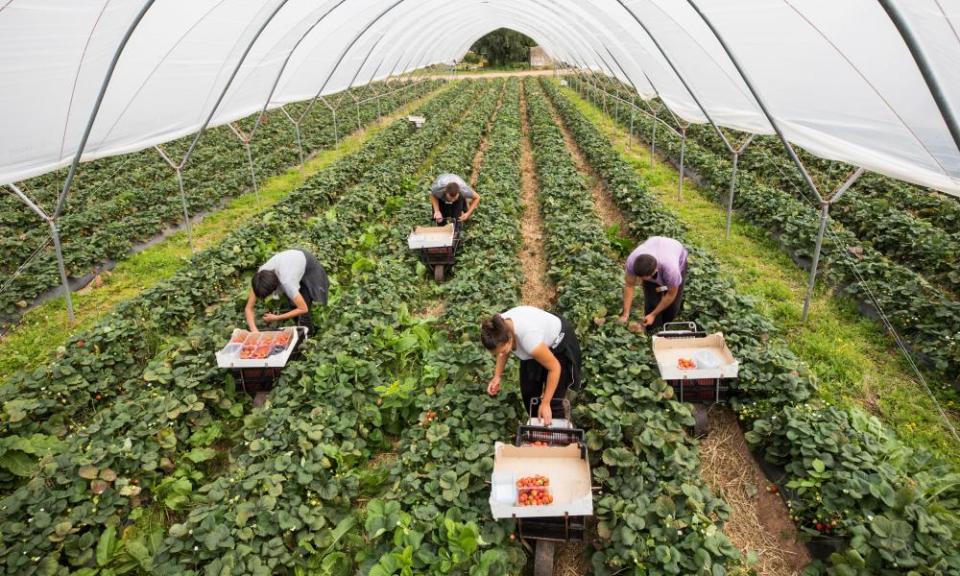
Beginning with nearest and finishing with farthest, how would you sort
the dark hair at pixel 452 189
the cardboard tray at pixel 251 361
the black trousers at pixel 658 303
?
the cardboard tray at pixel 251 361 < the black trousers at pixel 658 303 < the dark hair at pixel 452 189

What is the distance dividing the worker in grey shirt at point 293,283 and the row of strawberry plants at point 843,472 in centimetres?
436

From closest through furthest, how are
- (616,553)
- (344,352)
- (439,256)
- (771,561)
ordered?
(616,553) → (771,561) → (344,352) → (439,256)

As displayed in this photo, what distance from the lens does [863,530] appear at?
10.9 ft

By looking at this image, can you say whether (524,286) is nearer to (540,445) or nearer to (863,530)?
(540,445)

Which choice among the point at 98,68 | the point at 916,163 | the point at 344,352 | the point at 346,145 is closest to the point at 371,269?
the point at 344,352

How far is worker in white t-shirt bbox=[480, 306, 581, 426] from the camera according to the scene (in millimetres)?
3904

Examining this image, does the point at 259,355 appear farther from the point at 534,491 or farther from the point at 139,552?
the point at 534,491

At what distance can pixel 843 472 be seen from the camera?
12.1 ft

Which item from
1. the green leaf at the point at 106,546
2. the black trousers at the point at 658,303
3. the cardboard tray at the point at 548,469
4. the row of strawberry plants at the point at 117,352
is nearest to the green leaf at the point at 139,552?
the green leaf at the point at 106,546

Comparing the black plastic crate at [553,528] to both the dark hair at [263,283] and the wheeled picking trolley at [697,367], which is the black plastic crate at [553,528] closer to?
the wheeled picking trolley at [697,367]

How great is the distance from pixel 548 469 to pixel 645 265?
2207mm

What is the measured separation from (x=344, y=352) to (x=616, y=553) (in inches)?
127

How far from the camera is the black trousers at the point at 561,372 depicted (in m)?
4.44

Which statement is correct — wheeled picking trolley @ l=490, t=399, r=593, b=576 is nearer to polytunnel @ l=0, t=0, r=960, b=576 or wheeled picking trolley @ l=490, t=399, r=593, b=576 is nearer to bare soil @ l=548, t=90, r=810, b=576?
polytunnel @ l=0, t=0, r=960, b=576
